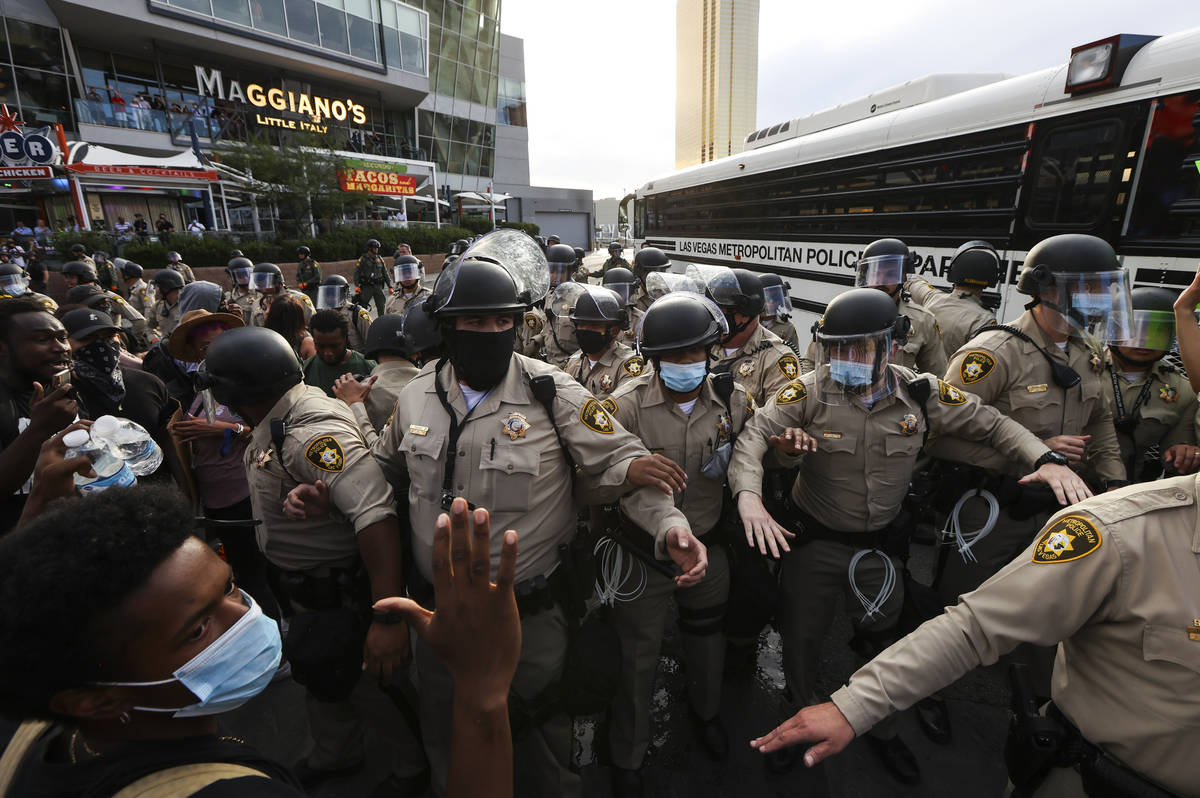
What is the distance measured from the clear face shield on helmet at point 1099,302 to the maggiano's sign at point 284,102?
104 feet

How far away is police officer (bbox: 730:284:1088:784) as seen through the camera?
2.69 meters

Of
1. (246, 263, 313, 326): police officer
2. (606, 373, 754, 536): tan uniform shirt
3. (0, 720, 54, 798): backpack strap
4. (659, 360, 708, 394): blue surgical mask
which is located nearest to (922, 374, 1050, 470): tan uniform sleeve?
(606, 373, 754, 536): tan uniform shirt

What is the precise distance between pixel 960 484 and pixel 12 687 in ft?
12.6

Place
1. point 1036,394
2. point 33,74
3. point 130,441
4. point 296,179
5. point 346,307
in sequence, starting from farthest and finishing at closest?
point 296,179 → point 33,74 → point 346,307 → point 1036,394 → point 130,441

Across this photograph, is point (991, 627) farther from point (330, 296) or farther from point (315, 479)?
point (330, 296)

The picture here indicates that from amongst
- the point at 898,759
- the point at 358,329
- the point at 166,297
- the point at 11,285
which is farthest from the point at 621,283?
the point at 11,285

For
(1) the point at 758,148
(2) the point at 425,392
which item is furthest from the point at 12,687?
(1) the point at 758,148

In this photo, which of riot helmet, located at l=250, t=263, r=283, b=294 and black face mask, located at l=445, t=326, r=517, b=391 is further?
riot helmet, located at l=250, t=263, r=283, b=294

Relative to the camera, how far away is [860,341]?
106 inches

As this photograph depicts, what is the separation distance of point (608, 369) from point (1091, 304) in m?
3.10

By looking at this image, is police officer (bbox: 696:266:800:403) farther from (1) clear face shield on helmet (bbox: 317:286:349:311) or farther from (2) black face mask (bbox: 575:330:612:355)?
(1) clear face shield on helmet (bbox: 317:286:349:311)

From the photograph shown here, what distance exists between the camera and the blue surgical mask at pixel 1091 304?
279cm

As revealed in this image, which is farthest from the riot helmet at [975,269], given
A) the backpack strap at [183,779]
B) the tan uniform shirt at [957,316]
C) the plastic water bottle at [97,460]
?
the plastic water bottle at [97,460]

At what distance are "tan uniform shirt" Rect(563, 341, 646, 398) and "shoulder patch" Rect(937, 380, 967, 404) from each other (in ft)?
6.86
